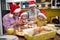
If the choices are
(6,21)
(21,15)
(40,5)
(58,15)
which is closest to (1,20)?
(6,21)

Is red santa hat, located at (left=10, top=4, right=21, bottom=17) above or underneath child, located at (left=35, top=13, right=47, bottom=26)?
above

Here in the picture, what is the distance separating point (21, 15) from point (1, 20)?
0.14 meters

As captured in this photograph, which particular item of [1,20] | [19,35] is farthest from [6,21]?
[19,35]

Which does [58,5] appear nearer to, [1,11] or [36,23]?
[36,23]

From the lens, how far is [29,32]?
2.34 ft

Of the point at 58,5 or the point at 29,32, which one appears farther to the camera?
the point at 58,5

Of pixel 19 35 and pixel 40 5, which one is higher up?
pixel 40 5

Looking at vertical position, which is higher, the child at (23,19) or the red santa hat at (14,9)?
the red santa hat at (14,9)

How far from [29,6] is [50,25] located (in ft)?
0.61

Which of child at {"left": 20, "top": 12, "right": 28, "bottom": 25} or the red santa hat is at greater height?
the red santa hat

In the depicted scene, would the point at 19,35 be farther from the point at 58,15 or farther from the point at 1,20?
the point at 58,15

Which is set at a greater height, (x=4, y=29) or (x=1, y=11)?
(x=1, y=11)

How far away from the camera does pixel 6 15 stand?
2.66 feet

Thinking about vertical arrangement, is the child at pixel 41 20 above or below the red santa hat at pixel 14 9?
below
